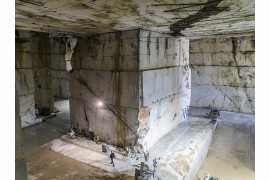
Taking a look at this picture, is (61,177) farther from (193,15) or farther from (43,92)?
(43,92)

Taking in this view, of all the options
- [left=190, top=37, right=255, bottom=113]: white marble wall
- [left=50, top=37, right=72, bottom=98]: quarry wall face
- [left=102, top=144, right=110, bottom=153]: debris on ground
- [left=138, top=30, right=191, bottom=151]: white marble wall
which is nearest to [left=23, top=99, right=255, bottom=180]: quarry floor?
[left=102, top=144, right=110, bottom=153]: debris on ground

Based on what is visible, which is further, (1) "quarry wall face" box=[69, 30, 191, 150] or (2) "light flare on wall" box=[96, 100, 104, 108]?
(2) "light flare on wall" box=[96, 100, 104, 108]

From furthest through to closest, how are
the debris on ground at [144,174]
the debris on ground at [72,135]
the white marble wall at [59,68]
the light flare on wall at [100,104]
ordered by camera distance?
the white marble wall at [59,68] < the debris on ground at [72,135] < the light flare on wall at [100,104] < the debris on ground at [144,174]

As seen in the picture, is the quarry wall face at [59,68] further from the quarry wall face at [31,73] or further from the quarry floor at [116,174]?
the quarry floor at [116,174]

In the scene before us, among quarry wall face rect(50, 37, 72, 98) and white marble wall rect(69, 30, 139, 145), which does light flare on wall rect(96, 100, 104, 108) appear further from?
quarry wall face rect(50, 37, 72, 98)

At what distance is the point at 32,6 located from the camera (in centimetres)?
250

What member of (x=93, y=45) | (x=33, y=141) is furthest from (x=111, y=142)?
(x=93, y=45)

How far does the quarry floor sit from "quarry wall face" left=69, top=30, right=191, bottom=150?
3.58ft

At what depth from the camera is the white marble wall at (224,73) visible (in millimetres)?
8625

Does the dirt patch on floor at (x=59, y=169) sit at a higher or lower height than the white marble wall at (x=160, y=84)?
lower

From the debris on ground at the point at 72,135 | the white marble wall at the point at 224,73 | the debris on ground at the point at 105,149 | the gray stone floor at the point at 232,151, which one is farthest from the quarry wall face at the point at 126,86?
the white marble wall at the point at 224,73

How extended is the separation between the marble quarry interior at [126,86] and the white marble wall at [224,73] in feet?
5.44

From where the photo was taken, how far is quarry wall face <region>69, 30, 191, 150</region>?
14.8 ft

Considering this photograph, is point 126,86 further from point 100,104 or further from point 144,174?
point 144,174
